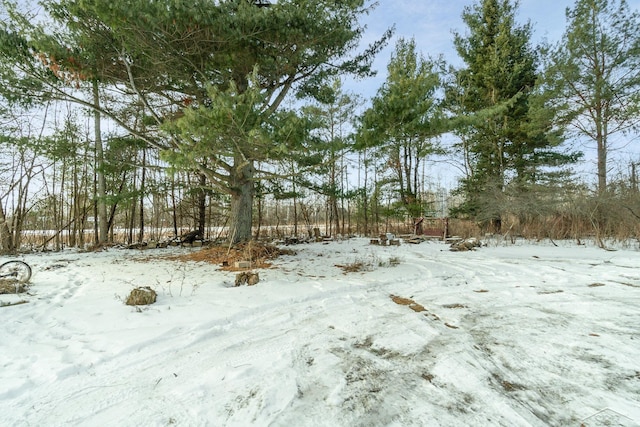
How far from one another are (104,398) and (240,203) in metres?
5.56

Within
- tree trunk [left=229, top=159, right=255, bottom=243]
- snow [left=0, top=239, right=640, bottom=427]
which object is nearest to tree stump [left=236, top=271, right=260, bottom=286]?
snow [left=0, top=239, right=640, bottom=427]

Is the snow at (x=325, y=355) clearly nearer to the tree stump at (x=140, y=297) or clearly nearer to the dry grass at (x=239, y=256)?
the tree stump at (x=140, y=297)

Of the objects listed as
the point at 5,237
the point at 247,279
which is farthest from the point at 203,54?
the point at 5,237

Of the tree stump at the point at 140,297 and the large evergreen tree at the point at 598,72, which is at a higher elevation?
the large evergreen tree at the point at 598,72

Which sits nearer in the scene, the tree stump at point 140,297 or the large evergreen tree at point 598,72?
the tree stump at point 140,297

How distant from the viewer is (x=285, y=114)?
422 cm

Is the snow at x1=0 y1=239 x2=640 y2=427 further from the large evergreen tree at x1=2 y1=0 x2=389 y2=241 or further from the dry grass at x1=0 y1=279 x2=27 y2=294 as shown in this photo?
the large evergreen tree at x1=2 y1=0 x2=389 y2=241

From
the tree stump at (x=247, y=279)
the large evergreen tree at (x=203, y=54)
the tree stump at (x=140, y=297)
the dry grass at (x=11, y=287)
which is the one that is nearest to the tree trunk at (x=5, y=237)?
the large evergreen tree at (x=203, y=54)

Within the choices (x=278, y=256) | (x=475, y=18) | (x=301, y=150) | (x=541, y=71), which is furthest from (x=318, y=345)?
(x=475, y=18)

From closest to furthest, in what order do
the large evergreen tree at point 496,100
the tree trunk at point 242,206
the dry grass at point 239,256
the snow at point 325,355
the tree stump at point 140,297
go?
the snow at point 325,355, the tree stump at point 140,297, the dry grass at point 239,256, the tree trunk at point 242,206, the large evergreen tree at point 496,100

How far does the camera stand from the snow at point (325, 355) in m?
1.32

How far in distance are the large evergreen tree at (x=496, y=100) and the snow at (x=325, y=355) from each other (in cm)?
873

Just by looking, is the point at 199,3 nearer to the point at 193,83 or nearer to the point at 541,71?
the point at 193,83

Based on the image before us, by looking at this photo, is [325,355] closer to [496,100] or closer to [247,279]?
[247,279]
